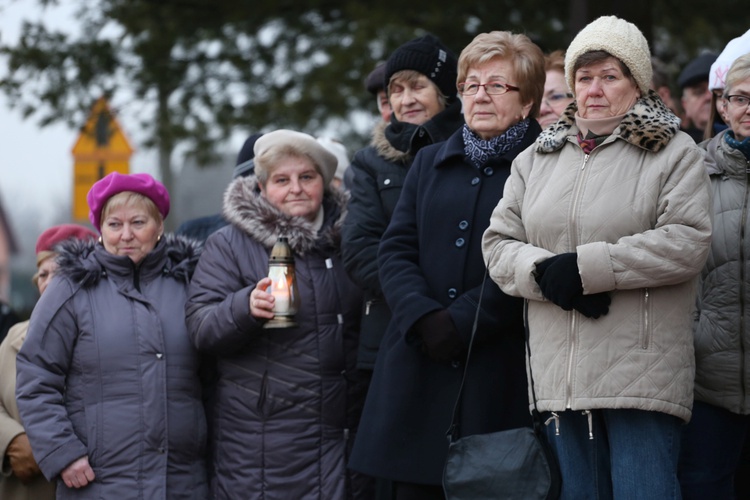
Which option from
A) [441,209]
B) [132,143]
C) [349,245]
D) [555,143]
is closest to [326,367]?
[349,245]

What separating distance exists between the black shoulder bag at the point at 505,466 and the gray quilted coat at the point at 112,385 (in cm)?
159

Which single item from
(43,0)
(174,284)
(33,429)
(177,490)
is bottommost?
(177,490)

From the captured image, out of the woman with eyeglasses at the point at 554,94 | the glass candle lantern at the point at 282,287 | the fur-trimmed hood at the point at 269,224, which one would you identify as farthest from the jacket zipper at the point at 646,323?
the woman with eyeglasses at the point at 554,94

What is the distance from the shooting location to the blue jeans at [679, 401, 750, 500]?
188 inches

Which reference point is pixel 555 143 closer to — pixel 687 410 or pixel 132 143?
pixel 687 410

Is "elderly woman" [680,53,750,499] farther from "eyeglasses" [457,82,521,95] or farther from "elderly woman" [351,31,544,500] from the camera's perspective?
"eyeglasses" [457,82,521,95]

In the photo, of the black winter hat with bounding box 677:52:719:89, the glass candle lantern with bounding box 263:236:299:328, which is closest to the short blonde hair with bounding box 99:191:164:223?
the glass candle lantern with bounding box 263:236:299:328

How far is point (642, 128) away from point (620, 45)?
13.0 inches

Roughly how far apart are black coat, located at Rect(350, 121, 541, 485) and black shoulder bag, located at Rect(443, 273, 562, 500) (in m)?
0.32

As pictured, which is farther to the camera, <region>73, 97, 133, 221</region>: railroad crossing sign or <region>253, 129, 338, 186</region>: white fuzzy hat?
<region>73, 97, 133, 221</region>: railroad crossing sign

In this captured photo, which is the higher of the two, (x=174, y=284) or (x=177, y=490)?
(x=174, y=284)

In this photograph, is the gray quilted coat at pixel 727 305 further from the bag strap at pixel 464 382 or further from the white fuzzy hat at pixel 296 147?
the white fuzzy hat at pixel 296 147

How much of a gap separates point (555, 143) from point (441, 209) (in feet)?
2.15

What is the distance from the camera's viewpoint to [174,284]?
580cm
